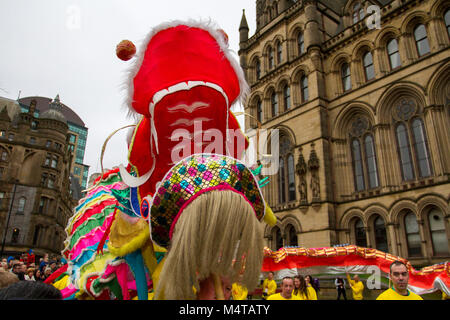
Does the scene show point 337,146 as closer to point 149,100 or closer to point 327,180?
point 327,180

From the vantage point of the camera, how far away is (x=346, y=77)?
63.5 feet

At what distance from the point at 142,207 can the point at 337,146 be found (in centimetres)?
1810

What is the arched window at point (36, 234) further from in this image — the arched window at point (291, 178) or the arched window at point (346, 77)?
the arched window at point (346, 77)

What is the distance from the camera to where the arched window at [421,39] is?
1557 cm

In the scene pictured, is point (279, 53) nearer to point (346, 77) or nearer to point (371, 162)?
point (346, 77)

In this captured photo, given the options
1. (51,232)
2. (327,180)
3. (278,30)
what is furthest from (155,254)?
(51,232)

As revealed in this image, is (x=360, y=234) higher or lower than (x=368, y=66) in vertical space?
lower

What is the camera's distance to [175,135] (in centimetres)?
194

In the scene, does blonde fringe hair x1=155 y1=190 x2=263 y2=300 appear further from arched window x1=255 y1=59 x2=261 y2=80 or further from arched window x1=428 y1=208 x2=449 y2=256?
arched window x1=255 y1=59 x2=261 y2=80

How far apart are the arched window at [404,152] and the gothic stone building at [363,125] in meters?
0.05

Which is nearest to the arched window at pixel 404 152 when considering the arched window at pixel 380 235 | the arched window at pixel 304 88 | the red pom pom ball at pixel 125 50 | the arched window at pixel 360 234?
the arched window at pixel 380 235

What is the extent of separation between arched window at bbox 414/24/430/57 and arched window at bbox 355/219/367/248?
30.9ft

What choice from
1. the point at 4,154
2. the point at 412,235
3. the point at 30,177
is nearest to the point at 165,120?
the point at 412,235

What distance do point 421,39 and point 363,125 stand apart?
5.17 m
